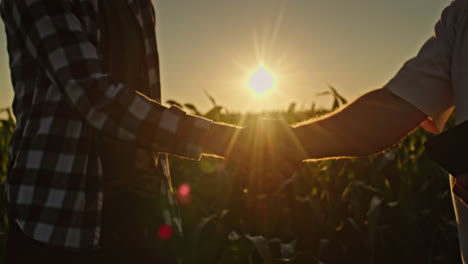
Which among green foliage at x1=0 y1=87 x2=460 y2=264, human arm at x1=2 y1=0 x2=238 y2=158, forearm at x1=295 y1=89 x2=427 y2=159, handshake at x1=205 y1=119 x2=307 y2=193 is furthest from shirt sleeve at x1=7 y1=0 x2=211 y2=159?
green foliage at x1=0 y1=87 x2=460 y2=264

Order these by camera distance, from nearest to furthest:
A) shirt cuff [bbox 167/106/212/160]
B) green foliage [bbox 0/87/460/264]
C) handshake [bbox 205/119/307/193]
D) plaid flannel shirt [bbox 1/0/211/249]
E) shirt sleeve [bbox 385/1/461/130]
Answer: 1. shirt sleeve [bbox 385/1/461/130]
2. plaid flannel shirt [bbox 1/0/211/249]
3. shirt cuff [bbox 167/106/212/160]
4. handshake [bbox 205/119/307/193]
5. green foliage [bbox 0/87/460/264]

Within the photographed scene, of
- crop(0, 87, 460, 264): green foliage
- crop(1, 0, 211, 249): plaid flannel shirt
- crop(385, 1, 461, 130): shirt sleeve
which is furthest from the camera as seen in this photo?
crop(0, 87, 460, 264): green foliage

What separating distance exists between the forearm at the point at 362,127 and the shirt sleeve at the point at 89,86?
2.14 ft

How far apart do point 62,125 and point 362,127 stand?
44.5 inches

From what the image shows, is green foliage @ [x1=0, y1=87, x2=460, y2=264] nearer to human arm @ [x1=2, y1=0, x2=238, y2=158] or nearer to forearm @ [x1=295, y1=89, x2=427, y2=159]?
forearm @ [x1=295, y1=89, x2=427, y2=159]

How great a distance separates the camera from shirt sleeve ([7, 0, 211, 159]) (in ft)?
5.24

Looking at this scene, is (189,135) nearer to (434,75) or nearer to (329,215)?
(434,75)

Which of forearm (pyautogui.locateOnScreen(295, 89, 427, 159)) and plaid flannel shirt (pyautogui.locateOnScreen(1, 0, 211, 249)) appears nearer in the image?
plaid flannel shirt (pyautogui.locateOnScreen(1, 0, 211, 249))

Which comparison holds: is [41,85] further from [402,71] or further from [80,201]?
[402,71]

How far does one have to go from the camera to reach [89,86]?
167 cm

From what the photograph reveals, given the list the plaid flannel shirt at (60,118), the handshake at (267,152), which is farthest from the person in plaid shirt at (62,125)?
the handshake at (267,152)

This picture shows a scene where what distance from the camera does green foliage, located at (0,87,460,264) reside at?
2.91 metres

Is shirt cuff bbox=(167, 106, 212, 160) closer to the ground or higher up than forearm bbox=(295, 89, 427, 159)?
closer to the ground

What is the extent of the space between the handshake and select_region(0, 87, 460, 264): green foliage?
406mm
